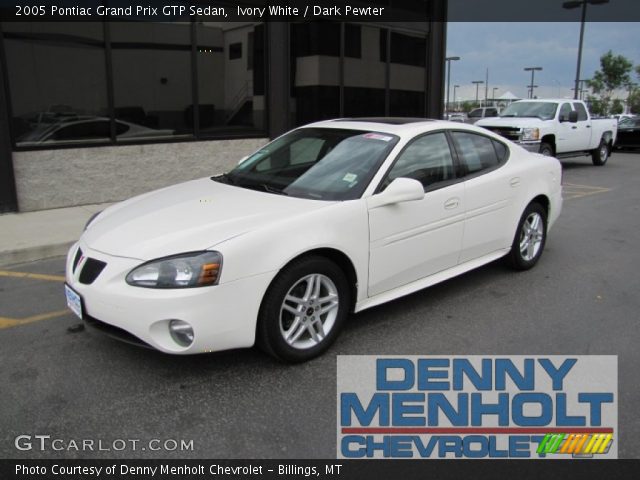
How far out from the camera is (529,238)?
19.0ft

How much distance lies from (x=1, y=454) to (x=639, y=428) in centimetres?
329

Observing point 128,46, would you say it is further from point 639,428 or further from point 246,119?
point 639,428

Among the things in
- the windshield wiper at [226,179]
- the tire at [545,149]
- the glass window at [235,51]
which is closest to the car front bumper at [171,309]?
the windshield wiper at [226,179]

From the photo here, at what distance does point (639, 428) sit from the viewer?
10.1 ft

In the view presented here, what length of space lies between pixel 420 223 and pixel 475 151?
123 centimetres

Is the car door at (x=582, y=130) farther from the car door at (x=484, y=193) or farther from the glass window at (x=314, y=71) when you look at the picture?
the car door at (x=484, y=193)

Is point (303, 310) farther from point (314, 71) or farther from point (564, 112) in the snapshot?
point (564, 112)

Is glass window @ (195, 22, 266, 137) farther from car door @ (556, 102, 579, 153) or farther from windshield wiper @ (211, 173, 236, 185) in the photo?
car door @ (556, 102, 579, 153)

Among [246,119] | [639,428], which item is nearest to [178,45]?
[246,119]

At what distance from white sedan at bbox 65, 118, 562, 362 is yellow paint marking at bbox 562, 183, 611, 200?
241 inches

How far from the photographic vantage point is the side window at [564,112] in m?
14.7

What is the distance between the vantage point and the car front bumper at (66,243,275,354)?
323 centimetres

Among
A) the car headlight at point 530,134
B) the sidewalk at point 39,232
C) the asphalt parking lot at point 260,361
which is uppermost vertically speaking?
the car headlight at point 530,134

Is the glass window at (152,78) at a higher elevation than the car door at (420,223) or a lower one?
higher
